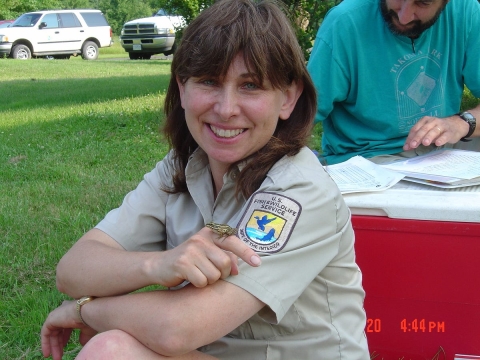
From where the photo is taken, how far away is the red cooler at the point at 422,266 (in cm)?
193

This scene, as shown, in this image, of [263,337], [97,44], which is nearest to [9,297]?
[263,337]

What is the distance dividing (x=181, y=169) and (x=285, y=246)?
0.59 metres

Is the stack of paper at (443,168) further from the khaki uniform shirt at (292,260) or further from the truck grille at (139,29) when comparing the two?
the truck grille at (139,29)

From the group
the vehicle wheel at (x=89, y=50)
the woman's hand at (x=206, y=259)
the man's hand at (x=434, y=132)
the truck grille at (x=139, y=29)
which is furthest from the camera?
the vehicle wheel at (x=89, y=50)

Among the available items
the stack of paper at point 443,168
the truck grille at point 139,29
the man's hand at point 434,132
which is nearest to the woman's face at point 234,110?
the stack of paper at point 443,168

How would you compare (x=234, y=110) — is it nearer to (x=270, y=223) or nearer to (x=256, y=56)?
(x=256, y=56)

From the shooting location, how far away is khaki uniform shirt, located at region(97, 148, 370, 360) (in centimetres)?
145

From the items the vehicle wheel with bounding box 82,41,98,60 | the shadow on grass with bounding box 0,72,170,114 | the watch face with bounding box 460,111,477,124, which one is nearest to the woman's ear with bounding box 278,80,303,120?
the watch face with bounding box 460,111,477,124

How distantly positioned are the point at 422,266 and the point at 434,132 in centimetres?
66

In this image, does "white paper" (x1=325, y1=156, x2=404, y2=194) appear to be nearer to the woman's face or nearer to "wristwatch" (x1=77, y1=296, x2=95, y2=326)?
the woman's face

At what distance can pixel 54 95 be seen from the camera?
9.53m

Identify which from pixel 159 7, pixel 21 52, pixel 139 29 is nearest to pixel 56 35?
pixel 21 52

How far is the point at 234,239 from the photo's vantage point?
1375mm

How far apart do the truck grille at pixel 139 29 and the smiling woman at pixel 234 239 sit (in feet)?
64.3
